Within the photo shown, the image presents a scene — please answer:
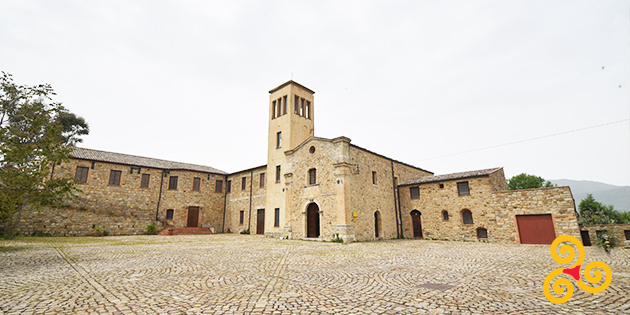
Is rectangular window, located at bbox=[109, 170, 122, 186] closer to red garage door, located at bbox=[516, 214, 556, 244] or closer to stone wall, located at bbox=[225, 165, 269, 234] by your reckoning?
stone wall, located at bbox=[225, 165, 269, 234]

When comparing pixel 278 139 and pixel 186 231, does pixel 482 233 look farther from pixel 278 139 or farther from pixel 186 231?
pixel 186 231

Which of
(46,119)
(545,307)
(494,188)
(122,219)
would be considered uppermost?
(46,119)

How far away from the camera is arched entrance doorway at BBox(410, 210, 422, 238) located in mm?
23406

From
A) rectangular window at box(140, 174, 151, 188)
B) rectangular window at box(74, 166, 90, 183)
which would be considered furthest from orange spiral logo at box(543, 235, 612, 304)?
rectangular window at box(74, 166, 90, 183)

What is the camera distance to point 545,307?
16.9 feet

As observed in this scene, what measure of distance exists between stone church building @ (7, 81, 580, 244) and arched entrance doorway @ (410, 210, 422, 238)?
0.08m

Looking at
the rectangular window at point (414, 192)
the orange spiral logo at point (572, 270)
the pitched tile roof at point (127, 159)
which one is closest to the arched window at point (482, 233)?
the rectangular window at point (414, 192)

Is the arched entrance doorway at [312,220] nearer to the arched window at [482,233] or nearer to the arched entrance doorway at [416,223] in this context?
the arched entrance doorway at [416,223]

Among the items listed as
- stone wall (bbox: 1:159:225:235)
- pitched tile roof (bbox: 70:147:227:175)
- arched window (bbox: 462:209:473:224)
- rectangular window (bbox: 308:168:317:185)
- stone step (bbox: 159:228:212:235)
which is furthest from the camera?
stone step (bbox: 159:228:212:235)

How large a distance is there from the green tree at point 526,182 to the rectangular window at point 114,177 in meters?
53.4

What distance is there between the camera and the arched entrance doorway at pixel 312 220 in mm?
21891

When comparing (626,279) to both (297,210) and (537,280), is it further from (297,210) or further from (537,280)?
(297,210)

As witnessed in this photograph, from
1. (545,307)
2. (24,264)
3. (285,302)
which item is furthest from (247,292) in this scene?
(24,264)

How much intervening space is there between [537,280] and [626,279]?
223cm
